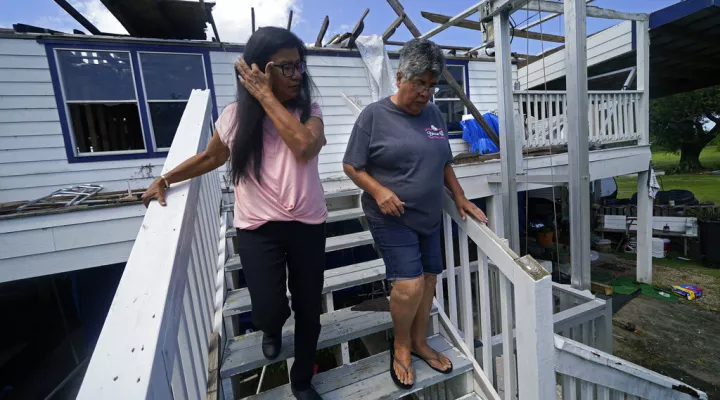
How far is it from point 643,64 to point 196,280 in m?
6.49

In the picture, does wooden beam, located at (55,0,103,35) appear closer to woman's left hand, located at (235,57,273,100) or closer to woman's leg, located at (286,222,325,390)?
woman's left hand, located at (235,57,273,100)

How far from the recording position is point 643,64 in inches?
186

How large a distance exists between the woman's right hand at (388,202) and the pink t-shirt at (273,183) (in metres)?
0.32

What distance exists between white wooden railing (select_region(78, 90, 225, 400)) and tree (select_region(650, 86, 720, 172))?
26.2 meters

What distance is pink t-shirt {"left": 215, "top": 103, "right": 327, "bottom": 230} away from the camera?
49.4 inches

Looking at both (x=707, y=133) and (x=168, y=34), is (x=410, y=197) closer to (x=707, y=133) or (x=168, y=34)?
(x=168, y=34)

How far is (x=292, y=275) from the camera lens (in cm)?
134

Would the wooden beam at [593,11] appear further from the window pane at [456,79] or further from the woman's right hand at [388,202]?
the woman's right hand at [388,202]

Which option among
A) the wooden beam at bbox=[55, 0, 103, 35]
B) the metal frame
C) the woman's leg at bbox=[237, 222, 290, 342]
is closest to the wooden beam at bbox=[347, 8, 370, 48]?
the metal frame

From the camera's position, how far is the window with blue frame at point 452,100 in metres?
6.02

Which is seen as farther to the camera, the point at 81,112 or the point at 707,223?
the point at 707,223

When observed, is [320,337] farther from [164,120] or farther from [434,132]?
[164,120]

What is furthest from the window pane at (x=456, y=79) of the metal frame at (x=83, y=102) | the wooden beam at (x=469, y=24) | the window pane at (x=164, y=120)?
the metal frame at (x=83, y=102)

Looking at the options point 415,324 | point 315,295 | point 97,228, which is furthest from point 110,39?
point 415,324
